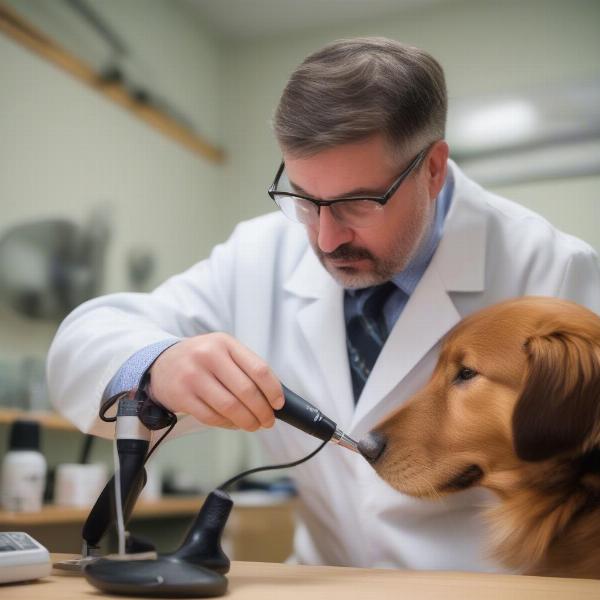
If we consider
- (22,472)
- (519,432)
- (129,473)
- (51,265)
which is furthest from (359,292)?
(51,265)

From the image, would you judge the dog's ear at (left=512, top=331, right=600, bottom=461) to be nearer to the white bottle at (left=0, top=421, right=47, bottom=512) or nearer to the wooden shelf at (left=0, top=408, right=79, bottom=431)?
the white bottle at (left=0, top=421, right=47, bottom=512)

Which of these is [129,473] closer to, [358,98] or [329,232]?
[329,232]

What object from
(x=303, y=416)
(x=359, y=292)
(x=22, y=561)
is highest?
(x=359, y=292)

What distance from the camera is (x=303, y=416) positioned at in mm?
833

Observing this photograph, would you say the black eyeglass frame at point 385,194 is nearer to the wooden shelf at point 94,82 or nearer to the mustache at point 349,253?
the mustache at point 349,253

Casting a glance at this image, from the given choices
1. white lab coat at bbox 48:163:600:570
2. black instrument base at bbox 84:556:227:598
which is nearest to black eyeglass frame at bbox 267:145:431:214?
white lab coat at bbox 48:163:600:570

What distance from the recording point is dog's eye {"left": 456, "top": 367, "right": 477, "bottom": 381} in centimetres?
111

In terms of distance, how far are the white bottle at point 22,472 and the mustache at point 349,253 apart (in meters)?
A: 1.37

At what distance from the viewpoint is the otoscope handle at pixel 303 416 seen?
0.83 m

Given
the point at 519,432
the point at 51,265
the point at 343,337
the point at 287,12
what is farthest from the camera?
the point at 287,12

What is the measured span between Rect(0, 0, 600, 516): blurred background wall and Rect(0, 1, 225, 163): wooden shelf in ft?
0.11

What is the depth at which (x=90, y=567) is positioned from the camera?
67cm

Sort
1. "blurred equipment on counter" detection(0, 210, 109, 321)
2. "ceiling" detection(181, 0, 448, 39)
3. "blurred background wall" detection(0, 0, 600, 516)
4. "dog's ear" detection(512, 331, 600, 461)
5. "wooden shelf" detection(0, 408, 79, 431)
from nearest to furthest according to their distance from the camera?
1. "dog's ear" detection(512, 331, 600, 461)
2. "wooden shelf" detection(0, 408, 79, 431)
3. "blurred equipment on counter" detection(0, 210, 109, 321)
4. "blurred background wall" detection(0, 0, 600, 516)
5. "ceiling" detection(181, 0, 448, 39)

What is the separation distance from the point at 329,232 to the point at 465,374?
0.29 meters
